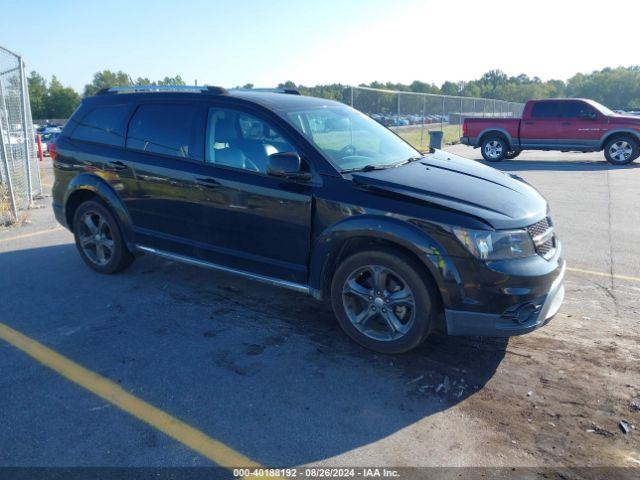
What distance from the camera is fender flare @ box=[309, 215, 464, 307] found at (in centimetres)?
337

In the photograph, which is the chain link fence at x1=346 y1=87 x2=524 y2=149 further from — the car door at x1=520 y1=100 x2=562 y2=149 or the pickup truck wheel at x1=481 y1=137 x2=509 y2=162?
the car door at x1=520 y1=100 x2=562 y2=149

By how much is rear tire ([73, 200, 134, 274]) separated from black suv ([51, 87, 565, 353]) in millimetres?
16

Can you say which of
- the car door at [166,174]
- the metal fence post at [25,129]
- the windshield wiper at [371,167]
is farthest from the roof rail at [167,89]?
the metal fence post at [25,129]

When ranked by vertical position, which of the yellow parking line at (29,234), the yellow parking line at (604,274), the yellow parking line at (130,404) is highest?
the yellow parking line at (29,234)

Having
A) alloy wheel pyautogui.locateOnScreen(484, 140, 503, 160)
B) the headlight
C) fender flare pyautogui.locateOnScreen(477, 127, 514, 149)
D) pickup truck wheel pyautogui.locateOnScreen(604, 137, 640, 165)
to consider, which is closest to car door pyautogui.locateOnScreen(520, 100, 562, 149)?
fender flare pyautogui.locateOnScreen(477, 127, 514, 149)

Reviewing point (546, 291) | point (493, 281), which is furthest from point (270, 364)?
point (546, 291)

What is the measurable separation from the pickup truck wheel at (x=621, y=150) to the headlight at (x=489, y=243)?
14.5m

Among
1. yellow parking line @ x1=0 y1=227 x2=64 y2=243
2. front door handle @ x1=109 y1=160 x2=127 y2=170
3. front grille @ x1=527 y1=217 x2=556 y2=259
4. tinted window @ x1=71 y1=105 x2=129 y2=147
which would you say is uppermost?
tinted window @ x1=71 y1=105 x2=129 y2=147

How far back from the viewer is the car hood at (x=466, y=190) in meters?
3.43

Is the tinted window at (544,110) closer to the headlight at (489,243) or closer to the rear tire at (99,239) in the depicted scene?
the headlight at (489,243)

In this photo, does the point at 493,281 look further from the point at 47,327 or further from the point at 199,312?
the point at 47,327

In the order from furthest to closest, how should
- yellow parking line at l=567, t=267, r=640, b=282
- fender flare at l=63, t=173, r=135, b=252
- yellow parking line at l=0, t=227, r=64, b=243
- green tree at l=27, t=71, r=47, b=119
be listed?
green tree at l=27, t=71, r=47, b=119
yellow parking line at l=0, t=227, r=64, b=243
yellow parking line at l=567, t=267, r=640, b=282
fender flare at l=63, t=173, r=135, b=252

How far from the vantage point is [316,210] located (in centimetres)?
383

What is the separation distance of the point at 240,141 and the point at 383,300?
1.85 m
